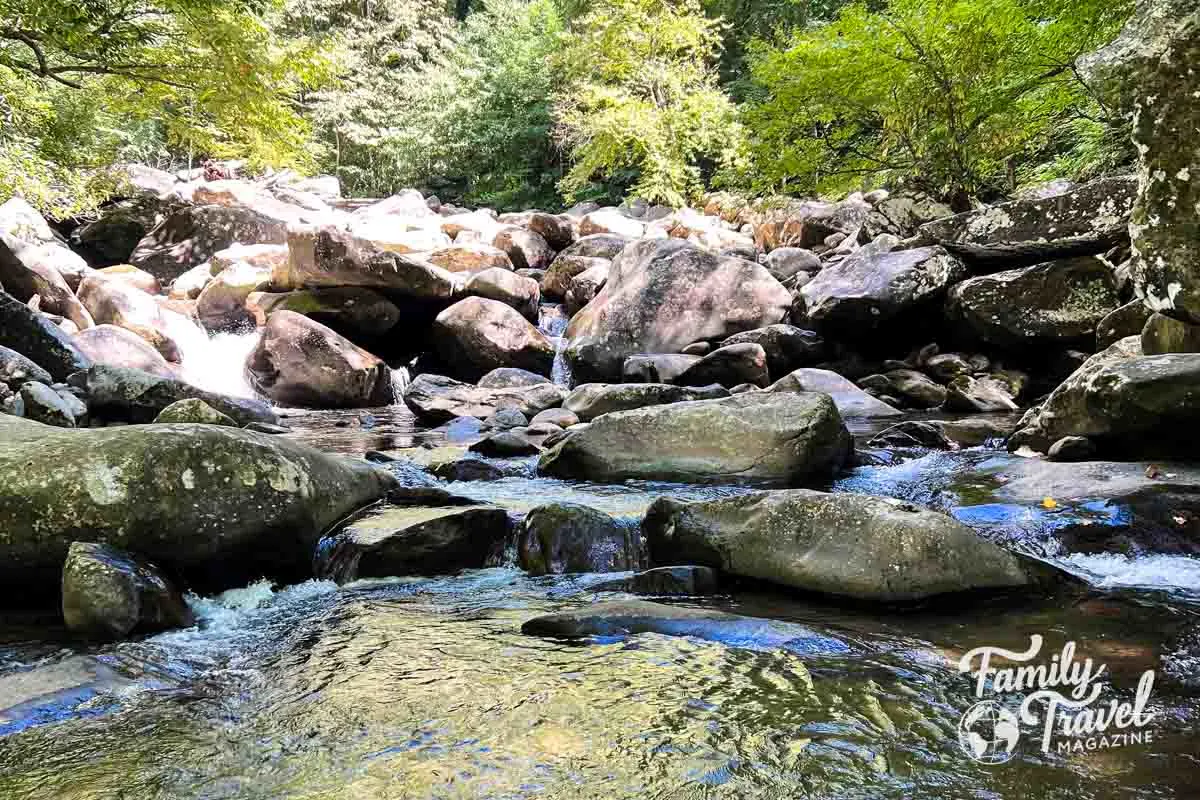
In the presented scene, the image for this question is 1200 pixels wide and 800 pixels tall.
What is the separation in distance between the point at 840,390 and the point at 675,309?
3.40 m

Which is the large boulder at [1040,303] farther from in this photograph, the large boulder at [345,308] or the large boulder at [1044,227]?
the large boulder at [345,308]

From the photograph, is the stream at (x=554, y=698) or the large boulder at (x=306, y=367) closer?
the stream at (x=554, y=698)

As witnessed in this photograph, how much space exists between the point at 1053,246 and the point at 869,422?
11.8 feet

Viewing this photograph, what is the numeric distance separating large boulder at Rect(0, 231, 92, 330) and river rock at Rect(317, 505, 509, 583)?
10.1 metres

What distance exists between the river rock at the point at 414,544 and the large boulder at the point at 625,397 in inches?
148

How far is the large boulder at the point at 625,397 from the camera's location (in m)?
8.36

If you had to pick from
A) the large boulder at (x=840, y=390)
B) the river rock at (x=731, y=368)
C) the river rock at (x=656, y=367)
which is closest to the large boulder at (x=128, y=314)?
the river rock at (x=656, y=367)

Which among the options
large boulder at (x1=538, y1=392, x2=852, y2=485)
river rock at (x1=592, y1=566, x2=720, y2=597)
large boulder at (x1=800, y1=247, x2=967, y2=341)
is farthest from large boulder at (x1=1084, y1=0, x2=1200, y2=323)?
large boulder at (x1=800, y1=247, x2=967, y2=341)

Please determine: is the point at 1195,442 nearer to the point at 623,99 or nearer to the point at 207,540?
the point at 207,540

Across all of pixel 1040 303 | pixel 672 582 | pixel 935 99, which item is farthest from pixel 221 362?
pixel 1040 303

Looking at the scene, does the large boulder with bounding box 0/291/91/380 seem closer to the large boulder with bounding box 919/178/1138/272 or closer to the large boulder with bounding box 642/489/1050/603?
the large boulder with bounding box 642/489/1050/603

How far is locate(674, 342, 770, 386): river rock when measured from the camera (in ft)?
34.6

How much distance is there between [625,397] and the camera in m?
8.55

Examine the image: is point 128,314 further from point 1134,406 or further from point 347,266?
point 1134,406
